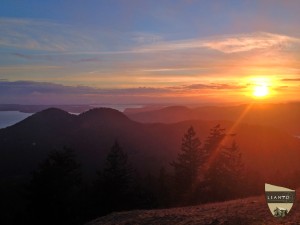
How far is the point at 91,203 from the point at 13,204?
3316 centimetres

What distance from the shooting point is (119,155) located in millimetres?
52281

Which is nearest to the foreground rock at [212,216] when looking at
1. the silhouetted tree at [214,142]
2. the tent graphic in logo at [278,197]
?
the tent graphic in logo at [278,197]

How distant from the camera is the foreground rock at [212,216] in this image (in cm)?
1666

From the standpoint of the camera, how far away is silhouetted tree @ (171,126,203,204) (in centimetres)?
5581

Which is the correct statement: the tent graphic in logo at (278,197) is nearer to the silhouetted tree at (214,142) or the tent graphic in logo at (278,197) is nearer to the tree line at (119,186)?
the tree line at (119,186)

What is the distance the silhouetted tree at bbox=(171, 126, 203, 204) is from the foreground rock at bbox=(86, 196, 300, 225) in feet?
115

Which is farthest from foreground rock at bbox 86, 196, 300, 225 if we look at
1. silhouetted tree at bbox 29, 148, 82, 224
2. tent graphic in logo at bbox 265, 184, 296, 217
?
silhouetted tree at bbox 29, 148, 82, 224

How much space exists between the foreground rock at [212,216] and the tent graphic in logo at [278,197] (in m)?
Result: 4.91

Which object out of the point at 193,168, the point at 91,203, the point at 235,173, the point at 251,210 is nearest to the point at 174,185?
the point at 193,168

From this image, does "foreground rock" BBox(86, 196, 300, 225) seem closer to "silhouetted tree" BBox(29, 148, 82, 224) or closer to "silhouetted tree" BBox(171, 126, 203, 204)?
"silhouetted tree" BBox(29, 148, 82, 224)

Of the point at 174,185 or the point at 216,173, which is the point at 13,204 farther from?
the point at 216,173

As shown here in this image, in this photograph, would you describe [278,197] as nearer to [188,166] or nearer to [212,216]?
[212,216]

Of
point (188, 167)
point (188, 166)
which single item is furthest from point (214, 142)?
point (188, 167)

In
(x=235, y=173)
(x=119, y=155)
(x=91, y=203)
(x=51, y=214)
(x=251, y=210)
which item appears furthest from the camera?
(x=235, y=173)
